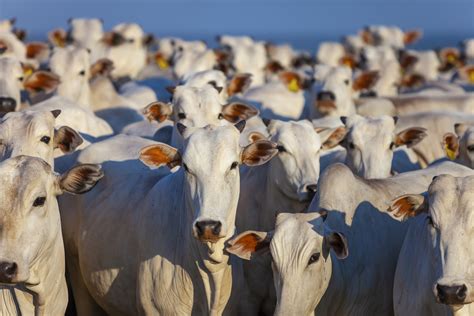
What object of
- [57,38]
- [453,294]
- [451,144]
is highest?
[57,38]

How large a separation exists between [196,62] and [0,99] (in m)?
5.31

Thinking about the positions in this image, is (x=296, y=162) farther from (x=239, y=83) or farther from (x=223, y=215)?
(x=239, y=83)

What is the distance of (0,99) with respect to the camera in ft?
33.2

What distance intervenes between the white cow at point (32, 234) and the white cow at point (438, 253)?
1741mm

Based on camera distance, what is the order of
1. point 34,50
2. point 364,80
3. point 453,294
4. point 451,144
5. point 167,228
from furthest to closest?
point 34,50
point 364,80
point 451,144
point 167,228
point 453,294

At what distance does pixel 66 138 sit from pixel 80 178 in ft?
4.03

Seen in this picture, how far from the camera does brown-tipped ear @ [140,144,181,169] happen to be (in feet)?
21.9

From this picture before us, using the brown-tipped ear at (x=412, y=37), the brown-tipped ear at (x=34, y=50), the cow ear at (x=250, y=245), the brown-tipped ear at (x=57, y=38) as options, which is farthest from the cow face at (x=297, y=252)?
the brown-tipped ear at (x=412, y=37)

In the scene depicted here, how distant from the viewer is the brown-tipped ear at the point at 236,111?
28.0 ft

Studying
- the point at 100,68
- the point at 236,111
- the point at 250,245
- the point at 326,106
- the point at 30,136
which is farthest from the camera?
the point at 100,68

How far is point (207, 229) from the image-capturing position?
6070mm

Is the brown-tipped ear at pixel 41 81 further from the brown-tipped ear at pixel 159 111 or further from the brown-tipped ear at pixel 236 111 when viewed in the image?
the brown-tipped ear at pixel 236 111

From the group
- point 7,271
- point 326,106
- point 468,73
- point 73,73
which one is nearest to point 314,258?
point 7,271

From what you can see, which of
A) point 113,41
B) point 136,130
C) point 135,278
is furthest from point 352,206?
point 113,41
